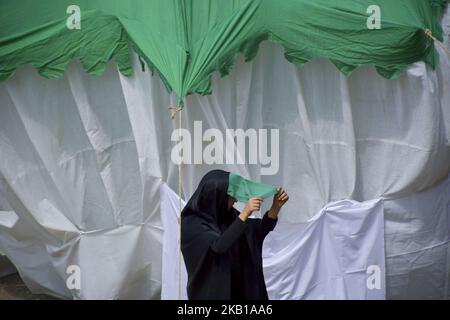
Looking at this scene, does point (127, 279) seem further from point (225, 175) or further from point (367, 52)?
point (367, 52)

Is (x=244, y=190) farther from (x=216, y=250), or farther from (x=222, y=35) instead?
(x=222, y=35)

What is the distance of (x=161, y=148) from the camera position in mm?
5250

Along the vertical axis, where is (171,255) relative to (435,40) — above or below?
below

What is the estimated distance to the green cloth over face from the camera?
13.7 ft

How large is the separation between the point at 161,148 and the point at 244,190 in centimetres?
116

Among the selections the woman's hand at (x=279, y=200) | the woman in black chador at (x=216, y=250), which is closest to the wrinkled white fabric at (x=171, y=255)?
the woman in black chador at (x=216, y=250)

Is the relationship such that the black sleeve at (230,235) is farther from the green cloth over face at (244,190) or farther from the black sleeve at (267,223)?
the black sleeve at (267,223)

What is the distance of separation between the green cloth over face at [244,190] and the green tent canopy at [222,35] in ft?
2.85

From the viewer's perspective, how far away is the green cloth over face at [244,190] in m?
4.16

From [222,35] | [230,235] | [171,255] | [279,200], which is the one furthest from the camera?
[171,255]

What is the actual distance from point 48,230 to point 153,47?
1430mm

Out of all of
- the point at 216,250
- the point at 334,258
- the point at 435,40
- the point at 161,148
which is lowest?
the point at 334,258

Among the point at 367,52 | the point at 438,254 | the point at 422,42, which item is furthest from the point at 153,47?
the point at 438,254

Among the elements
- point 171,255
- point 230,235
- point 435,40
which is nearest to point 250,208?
point 230,235
